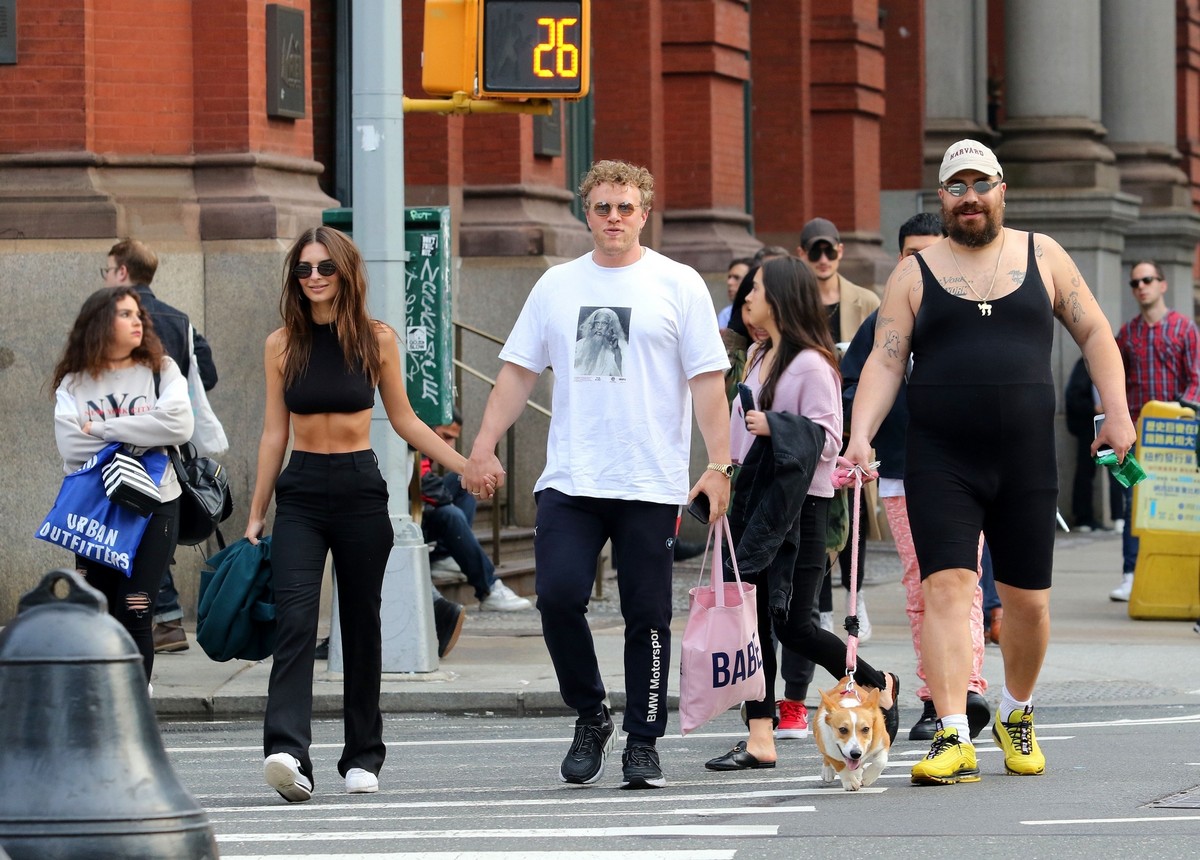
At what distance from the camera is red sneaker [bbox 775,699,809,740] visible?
8914mm

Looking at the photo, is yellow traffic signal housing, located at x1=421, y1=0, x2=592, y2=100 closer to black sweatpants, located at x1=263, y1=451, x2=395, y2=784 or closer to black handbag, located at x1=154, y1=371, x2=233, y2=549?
black handbag, located at x1=154, y1=371, x2=233, y2=549

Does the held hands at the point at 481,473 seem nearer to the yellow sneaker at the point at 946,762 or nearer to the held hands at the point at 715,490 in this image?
the held hands at the point at 715,490

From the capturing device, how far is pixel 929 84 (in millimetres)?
25438

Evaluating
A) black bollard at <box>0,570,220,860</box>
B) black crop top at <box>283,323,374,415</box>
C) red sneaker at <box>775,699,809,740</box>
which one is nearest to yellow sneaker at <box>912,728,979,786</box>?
red sneaker at <box>775,699,809,740</box>

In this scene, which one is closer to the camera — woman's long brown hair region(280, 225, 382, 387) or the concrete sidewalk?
woman's long brown hair region(280, 225, 382, 387)

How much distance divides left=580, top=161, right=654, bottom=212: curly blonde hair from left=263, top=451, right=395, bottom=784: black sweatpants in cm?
113

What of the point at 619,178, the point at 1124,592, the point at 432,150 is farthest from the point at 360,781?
the point at 432,150

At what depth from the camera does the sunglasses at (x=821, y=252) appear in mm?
11992

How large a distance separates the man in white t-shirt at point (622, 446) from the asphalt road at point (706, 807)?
336mm

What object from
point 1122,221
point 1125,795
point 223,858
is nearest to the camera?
point 223,858

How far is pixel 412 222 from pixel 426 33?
0.91 metres

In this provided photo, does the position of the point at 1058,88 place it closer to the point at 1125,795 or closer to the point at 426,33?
the point at 426,33

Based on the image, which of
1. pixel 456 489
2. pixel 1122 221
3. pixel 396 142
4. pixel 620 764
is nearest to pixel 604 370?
pixel 620 764

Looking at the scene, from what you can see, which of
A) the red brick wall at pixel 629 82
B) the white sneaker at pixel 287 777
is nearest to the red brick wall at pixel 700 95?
the red brick wall at pixel 629 82
